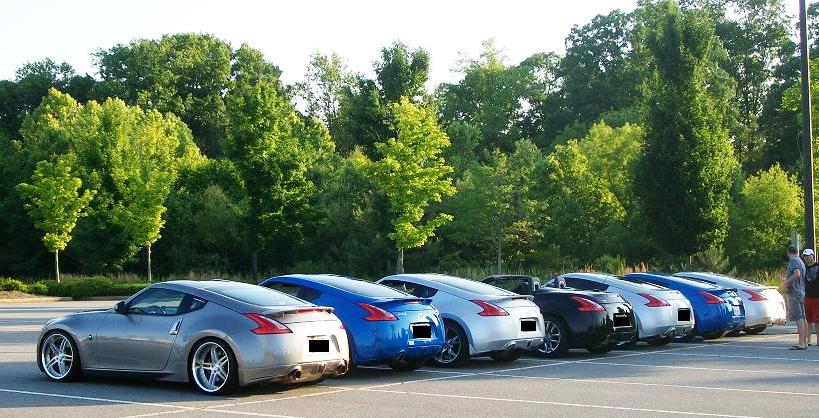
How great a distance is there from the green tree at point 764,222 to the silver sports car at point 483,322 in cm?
2965

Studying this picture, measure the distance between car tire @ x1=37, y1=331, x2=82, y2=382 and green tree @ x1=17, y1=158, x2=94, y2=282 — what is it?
4169cm

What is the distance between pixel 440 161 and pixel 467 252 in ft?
25.9

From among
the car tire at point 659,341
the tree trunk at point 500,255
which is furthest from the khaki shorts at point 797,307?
the tree trunk at point 500,255

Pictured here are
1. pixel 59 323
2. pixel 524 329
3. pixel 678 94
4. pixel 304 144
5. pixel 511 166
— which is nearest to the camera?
pixel 59 323

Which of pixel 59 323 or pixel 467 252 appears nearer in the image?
pixel 59 323

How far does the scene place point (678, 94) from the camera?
3712 centimetres

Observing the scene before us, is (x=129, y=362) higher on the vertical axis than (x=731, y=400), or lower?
higher

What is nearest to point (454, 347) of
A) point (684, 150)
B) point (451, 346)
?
point (451, 346)

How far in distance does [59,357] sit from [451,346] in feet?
17.8

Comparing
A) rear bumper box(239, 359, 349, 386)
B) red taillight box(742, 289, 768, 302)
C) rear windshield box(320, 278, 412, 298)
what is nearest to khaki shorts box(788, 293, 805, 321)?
red taillight box(742, 289, 768, 302)

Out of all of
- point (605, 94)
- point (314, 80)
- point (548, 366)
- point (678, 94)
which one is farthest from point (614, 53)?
point (548, 366)

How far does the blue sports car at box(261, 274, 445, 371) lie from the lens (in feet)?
43.2

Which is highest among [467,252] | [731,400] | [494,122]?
[494,122]

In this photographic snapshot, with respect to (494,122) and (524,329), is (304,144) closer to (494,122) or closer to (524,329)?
(494,122)
